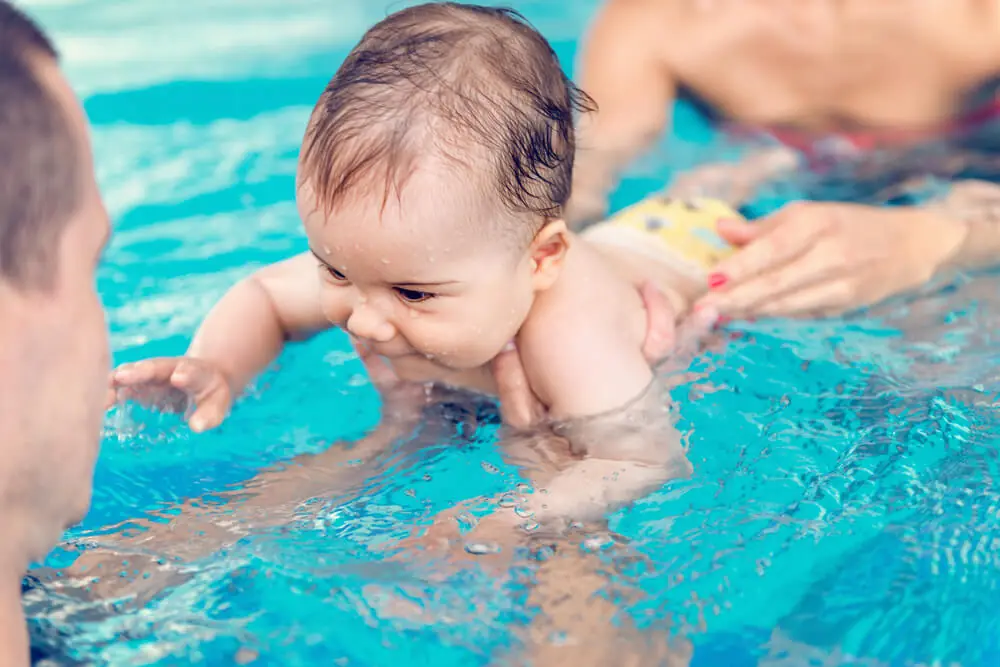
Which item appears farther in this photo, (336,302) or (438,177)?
(336,302)

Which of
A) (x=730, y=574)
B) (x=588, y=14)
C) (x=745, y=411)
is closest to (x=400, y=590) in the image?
(x=730, y=574)

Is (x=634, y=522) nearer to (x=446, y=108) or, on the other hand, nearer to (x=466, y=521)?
(x=466, y=521)

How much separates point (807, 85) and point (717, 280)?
128 cm

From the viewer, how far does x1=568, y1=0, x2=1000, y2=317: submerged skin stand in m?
2.33

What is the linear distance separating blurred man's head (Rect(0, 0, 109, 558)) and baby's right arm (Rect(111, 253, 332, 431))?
77 centimetres

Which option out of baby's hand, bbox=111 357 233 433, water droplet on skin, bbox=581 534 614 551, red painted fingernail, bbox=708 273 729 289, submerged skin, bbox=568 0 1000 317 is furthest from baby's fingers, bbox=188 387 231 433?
submerged skin, bbox=568 0 1000 317

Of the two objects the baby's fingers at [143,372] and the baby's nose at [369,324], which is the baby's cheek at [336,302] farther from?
the baby's fingers at [143,372]

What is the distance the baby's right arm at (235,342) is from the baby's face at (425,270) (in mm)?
322

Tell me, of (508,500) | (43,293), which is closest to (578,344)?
(508,500)

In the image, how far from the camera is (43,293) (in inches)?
38.8

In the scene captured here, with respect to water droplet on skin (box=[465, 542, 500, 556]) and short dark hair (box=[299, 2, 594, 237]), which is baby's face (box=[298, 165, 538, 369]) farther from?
water droplet on skin (box=[465, 542, 500, 556])

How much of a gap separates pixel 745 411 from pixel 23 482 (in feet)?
4.30

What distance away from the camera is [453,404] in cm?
205

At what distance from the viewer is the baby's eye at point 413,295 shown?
64.8 inches
